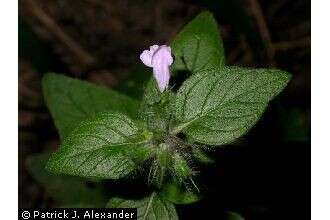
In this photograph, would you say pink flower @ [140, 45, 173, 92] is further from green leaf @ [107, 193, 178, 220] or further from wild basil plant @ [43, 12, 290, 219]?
green leaf @ [107, 193, 178, 220]

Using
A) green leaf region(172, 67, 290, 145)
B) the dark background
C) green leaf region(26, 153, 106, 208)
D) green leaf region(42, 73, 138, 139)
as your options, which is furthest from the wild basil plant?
the dark background

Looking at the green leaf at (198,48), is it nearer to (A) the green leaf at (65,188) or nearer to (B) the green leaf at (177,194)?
(B) the green leaf at (177,194)

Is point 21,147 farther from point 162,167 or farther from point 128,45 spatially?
point 162,167

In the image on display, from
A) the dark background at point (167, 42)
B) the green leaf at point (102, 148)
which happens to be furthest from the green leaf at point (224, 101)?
the dark background at point (167, 42)

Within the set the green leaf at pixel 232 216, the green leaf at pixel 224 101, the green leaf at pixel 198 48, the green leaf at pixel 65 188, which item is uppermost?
the green leaf at pixel 198 48

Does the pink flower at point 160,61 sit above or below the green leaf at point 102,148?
above

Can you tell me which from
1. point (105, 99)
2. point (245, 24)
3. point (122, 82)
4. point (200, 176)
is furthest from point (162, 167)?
point (245, 24)

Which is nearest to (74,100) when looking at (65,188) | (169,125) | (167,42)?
(65,188)
